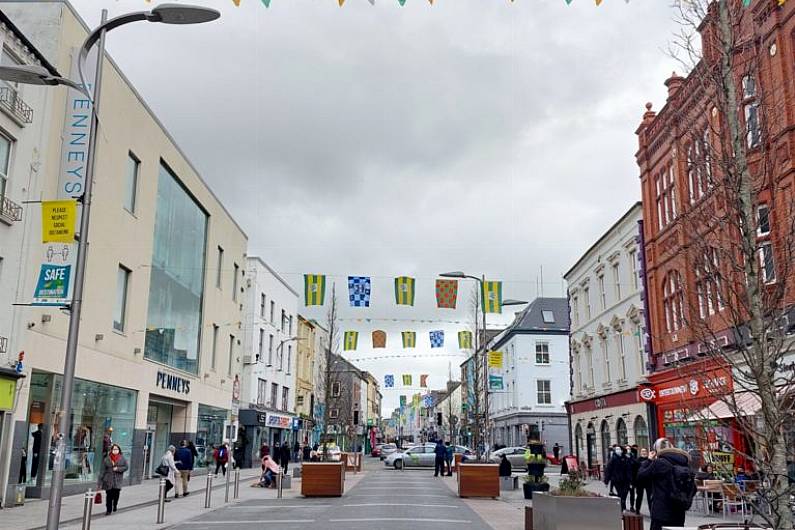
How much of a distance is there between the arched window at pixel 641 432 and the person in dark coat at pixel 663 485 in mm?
21933

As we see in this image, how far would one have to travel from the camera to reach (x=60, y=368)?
19984 mm

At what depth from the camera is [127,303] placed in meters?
25.3

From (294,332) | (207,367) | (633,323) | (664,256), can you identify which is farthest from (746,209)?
(294,332)

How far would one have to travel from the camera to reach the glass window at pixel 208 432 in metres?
34.6

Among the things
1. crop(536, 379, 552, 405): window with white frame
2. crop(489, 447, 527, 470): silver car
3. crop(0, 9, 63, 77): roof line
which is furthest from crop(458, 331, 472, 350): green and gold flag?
crop(0, 9, 63, 77): roof line

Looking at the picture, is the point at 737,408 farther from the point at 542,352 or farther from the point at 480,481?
the point at 542,352

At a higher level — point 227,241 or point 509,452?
point 227,241

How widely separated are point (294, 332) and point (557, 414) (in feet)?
70.8

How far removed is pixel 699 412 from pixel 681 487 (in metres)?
1.43

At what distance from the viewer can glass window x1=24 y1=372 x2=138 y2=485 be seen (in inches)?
752

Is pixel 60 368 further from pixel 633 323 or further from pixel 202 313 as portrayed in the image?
pixel 633 323

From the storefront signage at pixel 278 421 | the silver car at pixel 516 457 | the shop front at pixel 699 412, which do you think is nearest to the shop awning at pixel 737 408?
the shop front at pixel 699 412

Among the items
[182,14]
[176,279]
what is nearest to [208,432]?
[176,279]

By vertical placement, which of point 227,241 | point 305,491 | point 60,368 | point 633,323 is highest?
point 227,241
